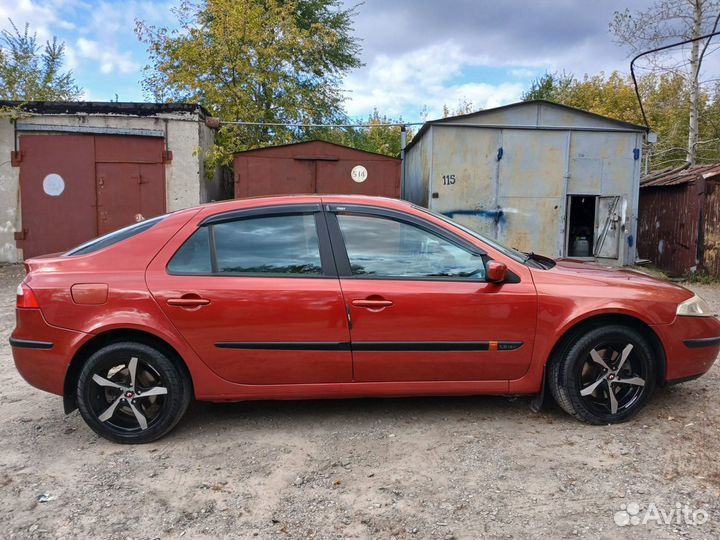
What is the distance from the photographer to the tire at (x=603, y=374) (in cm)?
329

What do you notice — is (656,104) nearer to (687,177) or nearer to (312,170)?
(687,177)

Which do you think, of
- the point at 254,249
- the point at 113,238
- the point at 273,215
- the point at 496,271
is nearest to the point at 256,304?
the point at 254,249

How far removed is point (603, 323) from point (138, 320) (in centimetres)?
291

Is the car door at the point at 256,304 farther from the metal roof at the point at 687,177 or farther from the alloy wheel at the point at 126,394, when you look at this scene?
the metal roof at the point at 687,177

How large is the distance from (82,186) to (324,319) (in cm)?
916

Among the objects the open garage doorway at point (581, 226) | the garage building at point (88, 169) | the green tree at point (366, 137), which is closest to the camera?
the garage building at point (88, 169)

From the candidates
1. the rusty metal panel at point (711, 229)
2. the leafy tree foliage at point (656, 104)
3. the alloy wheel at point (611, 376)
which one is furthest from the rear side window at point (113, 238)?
the leafy tree foliage at point (656, 104)

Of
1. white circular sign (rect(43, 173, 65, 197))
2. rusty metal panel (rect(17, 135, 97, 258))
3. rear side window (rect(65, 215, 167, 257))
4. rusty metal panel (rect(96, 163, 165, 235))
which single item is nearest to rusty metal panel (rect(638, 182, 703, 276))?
rear side window (rect(65, 215, 167, 257))

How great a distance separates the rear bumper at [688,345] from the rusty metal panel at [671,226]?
7809 mm

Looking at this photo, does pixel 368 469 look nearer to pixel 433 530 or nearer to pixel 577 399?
pixel 433 530

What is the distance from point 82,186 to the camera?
10.3 meters

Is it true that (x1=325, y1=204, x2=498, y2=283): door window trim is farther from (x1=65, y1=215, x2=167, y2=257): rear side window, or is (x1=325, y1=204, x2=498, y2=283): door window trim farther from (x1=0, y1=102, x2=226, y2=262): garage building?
(x1=0, y1=102, x2=226, y2=262): garage building

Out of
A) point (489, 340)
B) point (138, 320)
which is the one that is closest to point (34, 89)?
point (138, 320)

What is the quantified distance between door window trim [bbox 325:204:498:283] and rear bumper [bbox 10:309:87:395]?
161 centimetres
